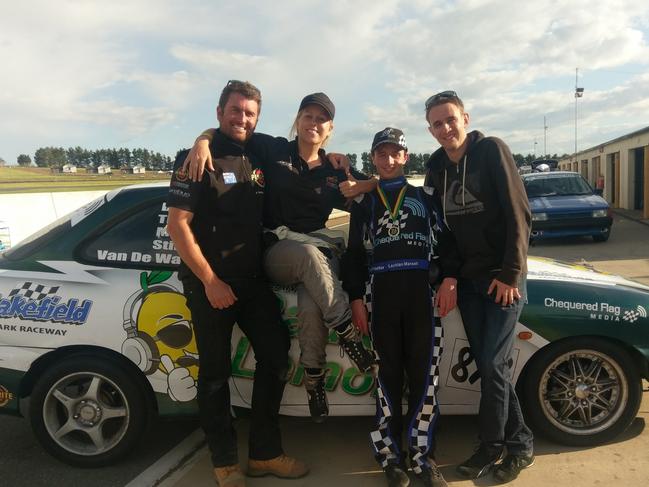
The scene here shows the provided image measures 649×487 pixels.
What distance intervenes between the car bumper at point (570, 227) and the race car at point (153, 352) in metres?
8.96

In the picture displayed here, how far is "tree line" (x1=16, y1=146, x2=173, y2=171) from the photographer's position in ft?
116

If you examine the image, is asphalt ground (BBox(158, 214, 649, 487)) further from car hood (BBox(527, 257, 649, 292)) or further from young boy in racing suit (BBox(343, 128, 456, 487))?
car hood (BBox(527, 257, 649, 292))

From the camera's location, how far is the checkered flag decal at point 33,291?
2936mm

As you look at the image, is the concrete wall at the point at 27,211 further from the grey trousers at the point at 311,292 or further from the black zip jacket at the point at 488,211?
the black zip jacket at the point at 488,211

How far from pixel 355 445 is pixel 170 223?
178cm

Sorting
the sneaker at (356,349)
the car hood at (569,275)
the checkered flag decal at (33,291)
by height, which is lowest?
the sneaker at (356,349)

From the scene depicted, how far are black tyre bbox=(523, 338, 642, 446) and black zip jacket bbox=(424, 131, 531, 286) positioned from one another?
2.27 ft

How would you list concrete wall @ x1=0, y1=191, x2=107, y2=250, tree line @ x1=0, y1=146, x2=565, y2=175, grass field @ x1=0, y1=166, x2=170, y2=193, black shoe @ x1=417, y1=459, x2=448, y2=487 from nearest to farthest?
black shoe @ x1=417, y1=459, x2=448, y2=487, concrete wall @ x1=0, y1=191, x2=107, y2=250, grass field @ x1=0, y1=166, x2=170, y2=193, tree line @ x1=0, y1=146, x2=565, y2=175

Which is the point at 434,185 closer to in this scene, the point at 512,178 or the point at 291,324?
the point at 512,178

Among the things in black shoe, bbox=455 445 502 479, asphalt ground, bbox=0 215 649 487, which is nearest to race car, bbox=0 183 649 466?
asphalt ground, bbox=0 215 649 487

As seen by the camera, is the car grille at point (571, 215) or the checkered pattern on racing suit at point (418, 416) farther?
the car grille at point (571, 215)

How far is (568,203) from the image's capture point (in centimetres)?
1162

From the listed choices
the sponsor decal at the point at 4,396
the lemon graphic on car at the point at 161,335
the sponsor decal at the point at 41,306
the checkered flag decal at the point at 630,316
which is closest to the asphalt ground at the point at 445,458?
the lemon graphic on car at the point at 161,335

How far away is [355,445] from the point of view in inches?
126
